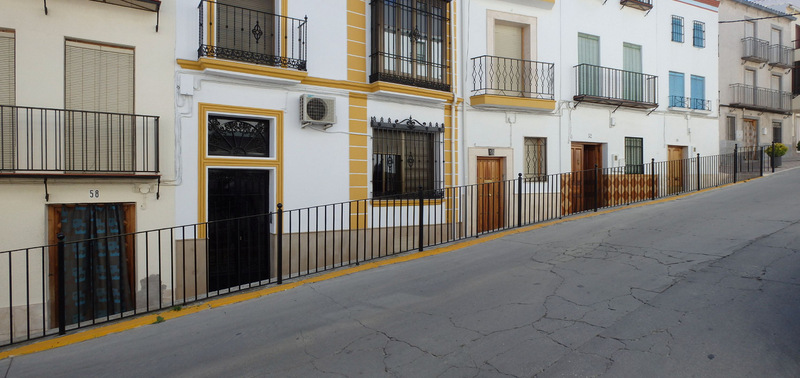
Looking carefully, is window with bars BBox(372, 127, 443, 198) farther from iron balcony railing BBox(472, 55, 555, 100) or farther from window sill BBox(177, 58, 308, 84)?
window sill BBox(177, 58, 308, 84)

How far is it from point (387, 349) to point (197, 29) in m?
6.98

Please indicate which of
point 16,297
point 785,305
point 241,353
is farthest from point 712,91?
point 16,297

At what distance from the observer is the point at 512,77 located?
1273 centimetres

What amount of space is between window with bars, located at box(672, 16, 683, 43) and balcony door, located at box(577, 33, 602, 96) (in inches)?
144

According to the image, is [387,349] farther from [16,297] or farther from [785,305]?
[16,297]

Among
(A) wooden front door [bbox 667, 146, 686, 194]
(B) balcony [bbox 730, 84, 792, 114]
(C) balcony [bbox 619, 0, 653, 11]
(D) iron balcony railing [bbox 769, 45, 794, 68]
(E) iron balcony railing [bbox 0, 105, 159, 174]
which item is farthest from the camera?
(D) iron balcony railing [bbox 769, 45, 794, 68]

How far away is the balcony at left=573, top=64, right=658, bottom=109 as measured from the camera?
1355 centimetres

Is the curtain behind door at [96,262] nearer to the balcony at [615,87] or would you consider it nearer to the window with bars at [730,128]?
the balcony at [615,87]

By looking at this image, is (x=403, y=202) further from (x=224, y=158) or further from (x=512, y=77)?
(x=512, y=77)

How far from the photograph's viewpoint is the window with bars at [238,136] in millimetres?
9062

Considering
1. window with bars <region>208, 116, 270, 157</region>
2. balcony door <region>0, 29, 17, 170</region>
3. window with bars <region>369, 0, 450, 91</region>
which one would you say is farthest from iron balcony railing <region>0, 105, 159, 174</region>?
window with bars <region>369, 0, 450, 91</region>

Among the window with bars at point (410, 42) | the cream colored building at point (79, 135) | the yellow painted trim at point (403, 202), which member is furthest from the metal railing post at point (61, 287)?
the window with bars at point (410, 42)

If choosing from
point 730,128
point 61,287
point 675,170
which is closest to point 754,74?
point 730,128

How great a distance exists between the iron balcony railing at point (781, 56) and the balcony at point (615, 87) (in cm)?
933
